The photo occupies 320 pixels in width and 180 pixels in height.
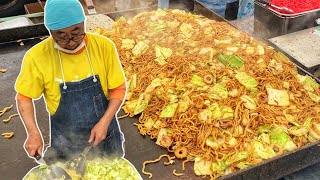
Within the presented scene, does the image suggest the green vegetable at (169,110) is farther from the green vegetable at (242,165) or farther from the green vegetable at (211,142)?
the green vegetable at (242,165)

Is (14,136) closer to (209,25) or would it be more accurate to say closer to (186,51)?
(186,51)

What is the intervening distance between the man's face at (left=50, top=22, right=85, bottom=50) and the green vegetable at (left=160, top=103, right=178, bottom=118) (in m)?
2.00

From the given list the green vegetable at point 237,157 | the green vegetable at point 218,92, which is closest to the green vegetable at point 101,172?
the green vegetable at point 237,157

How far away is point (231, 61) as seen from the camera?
5094mm

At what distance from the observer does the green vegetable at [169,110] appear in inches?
180

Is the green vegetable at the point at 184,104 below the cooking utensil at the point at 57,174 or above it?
below

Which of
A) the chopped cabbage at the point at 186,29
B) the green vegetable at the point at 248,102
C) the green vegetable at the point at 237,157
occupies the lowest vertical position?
the green vegetable at the point at 237,157

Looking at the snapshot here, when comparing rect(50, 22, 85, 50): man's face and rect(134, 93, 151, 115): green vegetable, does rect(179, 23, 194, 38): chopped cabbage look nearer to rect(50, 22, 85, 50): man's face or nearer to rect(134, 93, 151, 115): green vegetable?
rect(134, 93, 151, 115): green vegetable

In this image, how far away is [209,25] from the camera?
20.4 ft

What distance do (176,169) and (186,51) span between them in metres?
2.09

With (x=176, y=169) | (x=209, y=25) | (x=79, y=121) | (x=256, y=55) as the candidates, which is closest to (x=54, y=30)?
(x=79, y=121)

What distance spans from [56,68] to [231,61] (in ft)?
9.30

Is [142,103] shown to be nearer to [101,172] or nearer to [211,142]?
[211,142]

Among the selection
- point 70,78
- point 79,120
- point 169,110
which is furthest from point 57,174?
point 169,110
